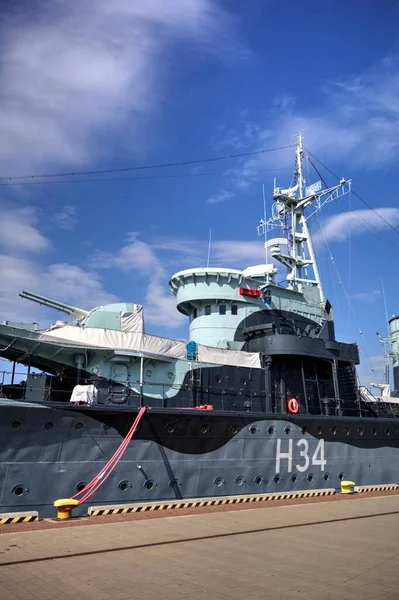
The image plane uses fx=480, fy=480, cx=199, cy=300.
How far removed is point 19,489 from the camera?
10758 mm

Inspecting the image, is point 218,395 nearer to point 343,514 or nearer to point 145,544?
point 343,514

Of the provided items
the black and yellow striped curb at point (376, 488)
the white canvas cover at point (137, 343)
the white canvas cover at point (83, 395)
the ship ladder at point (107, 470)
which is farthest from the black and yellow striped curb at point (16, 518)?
the black and yellow striped curb at point (376, 488)

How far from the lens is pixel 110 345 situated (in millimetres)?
14016

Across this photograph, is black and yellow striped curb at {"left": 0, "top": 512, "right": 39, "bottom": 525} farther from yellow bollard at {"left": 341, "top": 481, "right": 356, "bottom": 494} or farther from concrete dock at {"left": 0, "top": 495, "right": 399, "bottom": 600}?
yellow bollard at {"left": 341, "top": 481, "right": 356, "bottom": 494}

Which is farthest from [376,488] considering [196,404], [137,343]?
[137,343]

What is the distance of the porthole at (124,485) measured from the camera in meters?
12.0

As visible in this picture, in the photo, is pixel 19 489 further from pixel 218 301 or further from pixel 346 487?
pixel 218 301

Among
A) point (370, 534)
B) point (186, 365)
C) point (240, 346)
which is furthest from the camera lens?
point (240, 346)

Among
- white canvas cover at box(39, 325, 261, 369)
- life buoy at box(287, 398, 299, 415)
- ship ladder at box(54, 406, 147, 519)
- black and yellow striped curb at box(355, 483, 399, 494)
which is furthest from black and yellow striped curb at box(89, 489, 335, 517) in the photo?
white canvas cover at box(39, 325, 261, 369)

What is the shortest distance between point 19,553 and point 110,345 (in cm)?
762

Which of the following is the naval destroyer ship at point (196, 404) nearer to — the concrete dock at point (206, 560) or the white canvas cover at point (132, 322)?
the white canvas cover at point (132, 322)

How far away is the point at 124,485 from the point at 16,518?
3.47 meters

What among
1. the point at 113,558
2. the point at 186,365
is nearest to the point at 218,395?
the point at 186,365

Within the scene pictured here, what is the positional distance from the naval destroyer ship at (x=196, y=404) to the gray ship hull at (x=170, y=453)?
33mm
